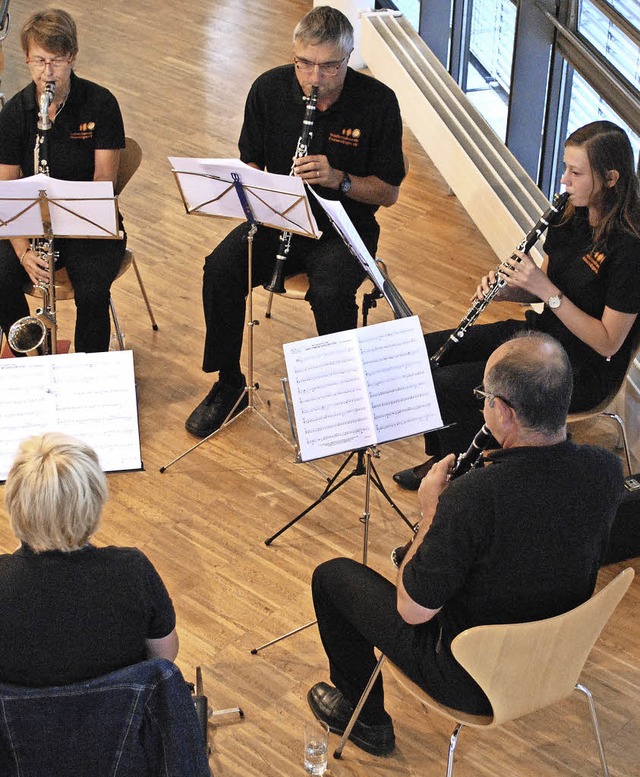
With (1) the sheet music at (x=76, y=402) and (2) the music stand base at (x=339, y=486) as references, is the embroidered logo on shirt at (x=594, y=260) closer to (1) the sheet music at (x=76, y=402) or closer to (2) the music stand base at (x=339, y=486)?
(2) the music stand base at (x=339, y=486)

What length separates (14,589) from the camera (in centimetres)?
191

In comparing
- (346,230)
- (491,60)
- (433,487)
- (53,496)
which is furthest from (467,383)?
(491,60)

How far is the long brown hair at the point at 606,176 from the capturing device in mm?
3055

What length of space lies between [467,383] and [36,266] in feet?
4.78

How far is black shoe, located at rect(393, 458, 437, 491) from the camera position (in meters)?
3.55

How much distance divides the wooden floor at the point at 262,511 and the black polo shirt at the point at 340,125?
82 centimetres

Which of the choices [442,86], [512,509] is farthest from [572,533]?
[442,86]

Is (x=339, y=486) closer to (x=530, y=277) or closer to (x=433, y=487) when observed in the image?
(x=530, y=277)

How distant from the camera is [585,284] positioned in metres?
3.19

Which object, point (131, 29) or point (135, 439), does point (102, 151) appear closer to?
point (135, 439)

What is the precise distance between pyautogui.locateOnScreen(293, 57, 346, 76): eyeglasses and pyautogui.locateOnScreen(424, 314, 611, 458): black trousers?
90 centimetres

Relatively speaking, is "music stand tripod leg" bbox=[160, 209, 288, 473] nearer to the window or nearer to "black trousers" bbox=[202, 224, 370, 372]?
"black trousers" bbox=[202, 224, 370, 372]

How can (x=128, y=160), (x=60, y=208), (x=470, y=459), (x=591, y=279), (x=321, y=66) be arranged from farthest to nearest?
(x=128, y=160), (x=321, y=66), (x=60, y=208), (x=591, y=279), (x=470, y=459)

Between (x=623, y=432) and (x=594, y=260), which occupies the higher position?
(x=594, y=260)
